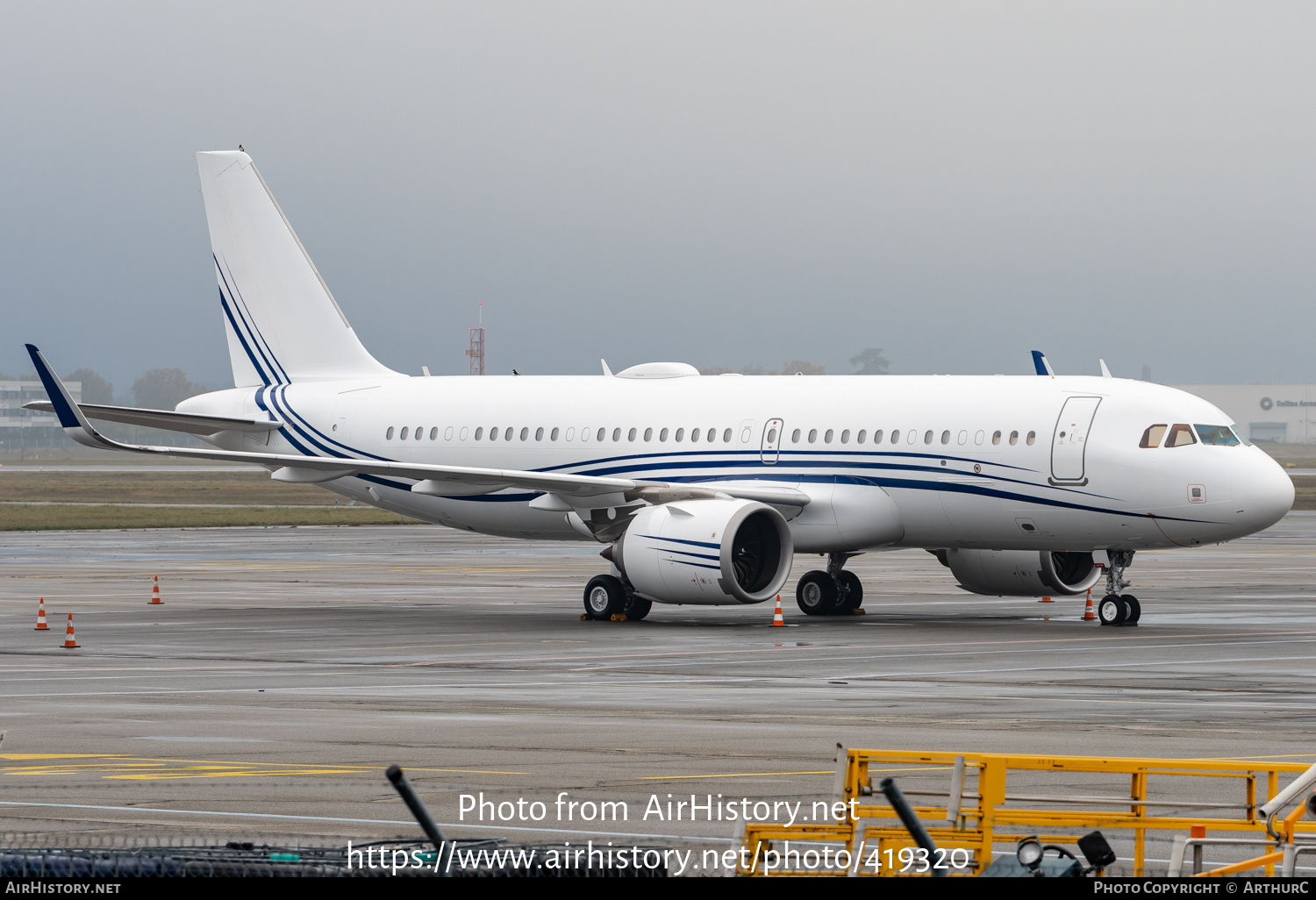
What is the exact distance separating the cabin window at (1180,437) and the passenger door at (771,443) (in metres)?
6.52

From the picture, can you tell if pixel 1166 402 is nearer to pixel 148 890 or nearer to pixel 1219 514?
pixel 1219 514

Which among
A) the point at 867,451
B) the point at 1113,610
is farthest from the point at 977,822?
the point at 867,451

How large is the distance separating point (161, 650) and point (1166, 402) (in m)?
15.7

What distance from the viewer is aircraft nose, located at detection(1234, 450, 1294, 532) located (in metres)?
28.5

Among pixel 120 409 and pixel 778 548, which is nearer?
pixel 778 548

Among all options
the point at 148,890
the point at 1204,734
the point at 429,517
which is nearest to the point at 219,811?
the point at 148,890

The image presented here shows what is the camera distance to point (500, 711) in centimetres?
1858

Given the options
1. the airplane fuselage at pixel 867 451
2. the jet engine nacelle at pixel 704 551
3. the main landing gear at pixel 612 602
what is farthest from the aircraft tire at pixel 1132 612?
the main landing gear at pixel 612 602

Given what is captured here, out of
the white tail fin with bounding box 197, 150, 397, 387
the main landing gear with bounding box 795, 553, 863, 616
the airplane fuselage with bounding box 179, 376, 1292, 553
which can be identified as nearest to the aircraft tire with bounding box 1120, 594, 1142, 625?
the airplane fuselage with bounding box 179, 376, 1292, 553

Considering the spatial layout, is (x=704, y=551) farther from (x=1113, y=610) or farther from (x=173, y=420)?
(x=173, y=420)

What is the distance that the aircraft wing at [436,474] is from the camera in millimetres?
30484

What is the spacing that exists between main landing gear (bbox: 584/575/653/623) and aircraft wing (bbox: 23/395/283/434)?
8.29 metres

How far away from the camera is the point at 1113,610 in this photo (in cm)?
2983

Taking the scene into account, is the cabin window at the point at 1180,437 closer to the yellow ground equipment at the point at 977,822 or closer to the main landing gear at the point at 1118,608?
the main landing gear at the point at 1118,608
